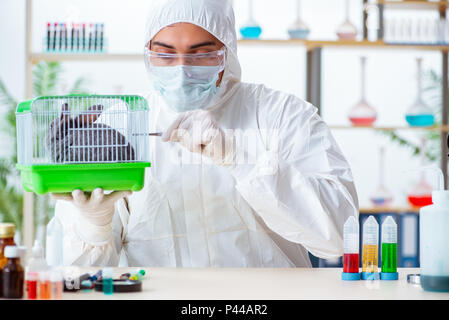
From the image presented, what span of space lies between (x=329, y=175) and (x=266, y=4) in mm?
2302

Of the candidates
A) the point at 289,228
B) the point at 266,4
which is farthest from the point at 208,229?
the point at 266,4

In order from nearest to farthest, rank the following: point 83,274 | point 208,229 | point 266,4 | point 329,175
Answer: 1. point 83,274
2. point 329,175
3. point 208,229
4. point 266,4

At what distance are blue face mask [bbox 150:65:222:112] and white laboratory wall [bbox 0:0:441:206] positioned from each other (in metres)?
1.80

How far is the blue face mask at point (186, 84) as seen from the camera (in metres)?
1.83

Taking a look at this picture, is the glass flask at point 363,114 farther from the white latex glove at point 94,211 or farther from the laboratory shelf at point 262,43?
the white latex glove at point 94,211

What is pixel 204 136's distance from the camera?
159cm

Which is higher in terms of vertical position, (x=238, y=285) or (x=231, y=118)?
(x=231, y=118)

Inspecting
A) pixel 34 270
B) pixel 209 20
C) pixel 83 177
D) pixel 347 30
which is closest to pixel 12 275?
→ pixel 34 270

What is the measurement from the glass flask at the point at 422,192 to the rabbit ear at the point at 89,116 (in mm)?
2356

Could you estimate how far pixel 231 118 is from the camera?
1.98 meters

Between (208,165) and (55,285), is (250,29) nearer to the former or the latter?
(208,165)

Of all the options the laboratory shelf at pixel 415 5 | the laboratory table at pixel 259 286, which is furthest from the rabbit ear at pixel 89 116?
the laboratory shelf at pixel 415 5

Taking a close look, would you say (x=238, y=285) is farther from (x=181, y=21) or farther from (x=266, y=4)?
(x=266, y=4)

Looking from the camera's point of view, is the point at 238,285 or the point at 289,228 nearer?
the point at 238,285
